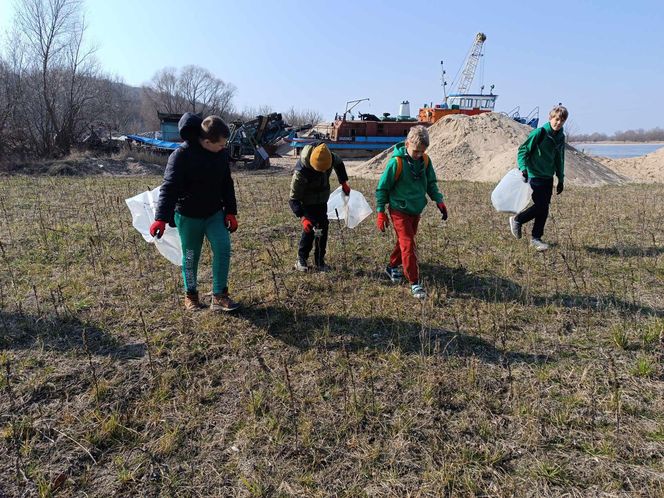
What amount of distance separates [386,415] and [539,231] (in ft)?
13.3

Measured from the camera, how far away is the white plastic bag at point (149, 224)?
12.5 ft

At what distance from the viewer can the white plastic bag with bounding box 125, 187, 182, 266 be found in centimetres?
381

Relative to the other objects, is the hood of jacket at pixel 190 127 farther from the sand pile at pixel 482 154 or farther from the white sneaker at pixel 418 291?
the sand pile at pixel 482 154

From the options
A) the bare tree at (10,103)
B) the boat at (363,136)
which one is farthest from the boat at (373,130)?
the bare tree at (10,103)

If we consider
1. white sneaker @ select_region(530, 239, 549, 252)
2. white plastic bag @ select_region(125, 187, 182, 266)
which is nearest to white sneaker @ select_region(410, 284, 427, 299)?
white plastic bag @ select_region(125, 187, 182, 266)

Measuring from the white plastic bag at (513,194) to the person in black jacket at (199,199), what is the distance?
3.69 m

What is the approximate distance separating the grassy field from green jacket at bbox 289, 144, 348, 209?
796 mm

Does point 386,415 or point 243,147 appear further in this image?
point 243,147

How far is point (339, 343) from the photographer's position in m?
3.13

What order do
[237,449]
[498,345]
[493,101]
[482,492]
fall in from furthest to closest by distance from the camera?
[493,101], [498,345], [237,449], [482,492]

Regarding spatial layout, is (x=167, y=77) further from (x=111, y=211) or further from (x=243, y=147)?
(x=111, y=211)

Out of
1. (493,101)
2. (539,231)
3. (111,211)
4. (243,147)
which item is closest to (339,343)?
(539,231)

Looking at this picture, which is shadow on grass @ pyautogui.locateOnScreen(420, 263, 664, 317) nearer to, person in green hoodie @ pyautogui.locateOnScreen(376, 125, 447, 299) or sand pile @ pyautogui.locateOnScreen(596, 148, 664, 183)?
person in green hoodie @ pyautogui.locateOnScreen(376, 125, 447, 299)

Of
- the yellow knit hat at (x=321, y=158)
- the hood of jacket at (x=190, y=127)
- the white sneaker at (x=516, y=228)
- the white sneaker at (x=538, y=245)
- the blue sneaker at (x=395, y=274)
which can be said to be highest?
the hood of jacket at (x=190, y=127)
